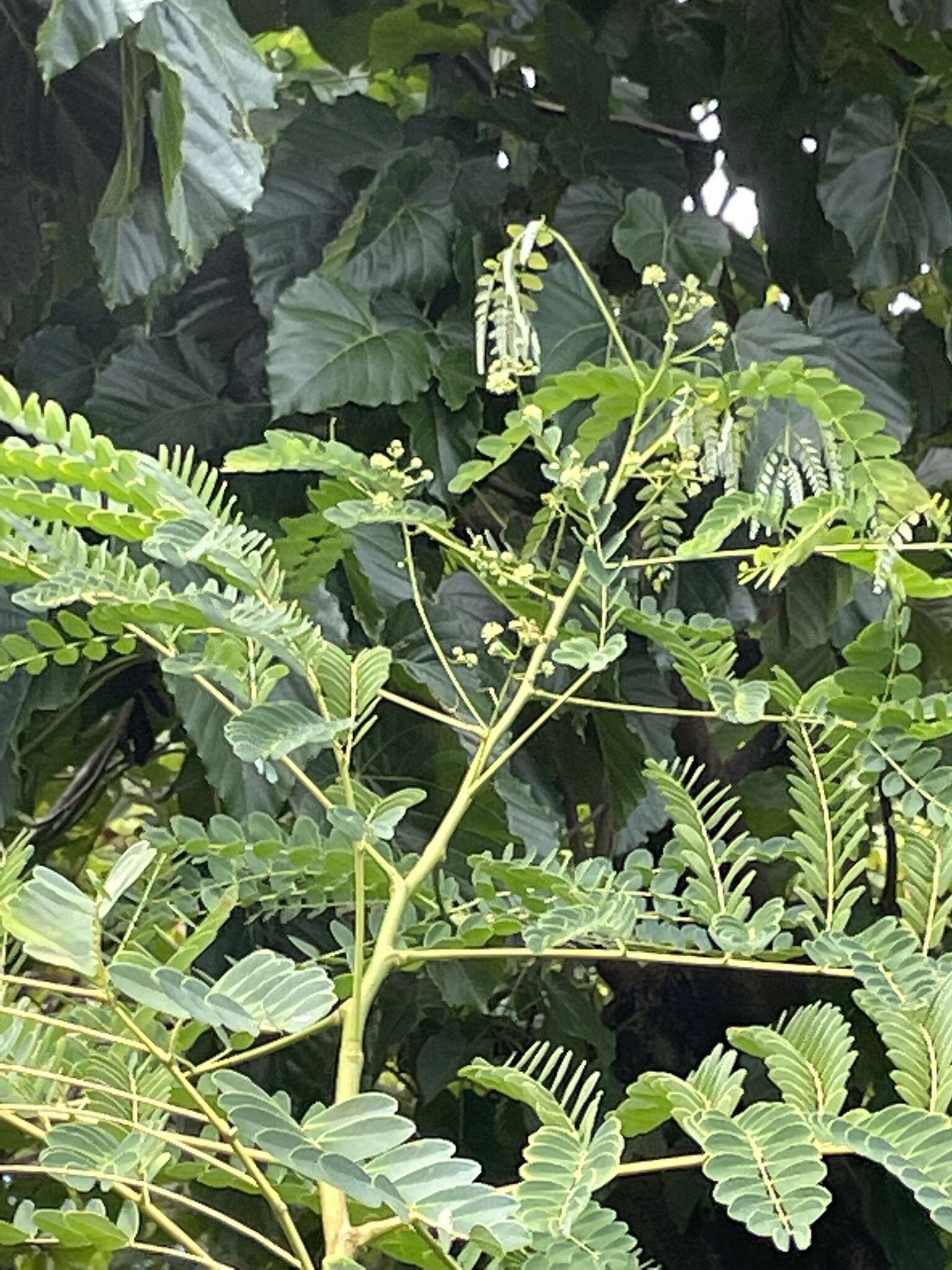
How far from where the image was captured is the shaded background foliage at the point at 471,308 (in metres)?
0.61

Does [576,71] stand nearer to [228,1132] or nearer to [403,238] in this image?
[403,238]

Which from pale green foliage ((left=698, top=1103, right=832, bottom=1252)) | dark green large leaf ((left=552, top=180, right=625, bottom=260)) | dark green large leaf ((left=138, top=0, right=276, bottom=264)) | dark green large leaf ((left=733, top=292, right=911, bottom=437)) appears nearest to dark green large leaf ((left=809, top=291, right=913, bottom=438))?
dark green large leaf ((left=733, top=292, right=911, bottom=437))

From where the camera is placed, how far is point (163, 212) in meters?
0.57

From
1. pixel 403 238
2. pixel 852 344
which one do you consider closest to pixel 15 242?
pixel 403 238

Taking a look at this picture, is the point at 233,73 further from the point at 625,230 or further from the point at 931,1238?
the point at 931,1238

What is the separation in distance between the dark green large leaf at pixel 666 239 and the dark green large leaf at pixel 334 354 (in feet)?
0.42

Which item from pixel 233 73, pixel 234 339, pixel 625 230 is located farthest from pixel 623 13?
pixel 233 73

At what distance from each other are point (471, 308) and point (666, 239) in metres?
0.12

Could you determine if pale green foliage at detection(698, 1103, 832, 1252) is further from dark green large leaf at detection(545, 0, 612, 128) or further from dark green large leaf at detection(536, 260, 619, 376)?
dark green large leaf at detection(545, 0, 612, 128)

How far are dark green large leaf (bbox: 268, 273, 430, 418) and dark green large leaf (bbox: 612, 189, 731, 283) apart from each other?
13 cm

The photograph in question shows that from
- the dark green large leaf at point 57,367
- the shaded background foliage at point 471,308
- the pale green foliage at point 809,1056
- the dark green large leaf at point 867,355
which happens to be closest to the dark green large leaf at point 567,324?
the shaded background foliage at point 471,308

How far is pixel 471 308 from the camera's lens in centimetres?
70

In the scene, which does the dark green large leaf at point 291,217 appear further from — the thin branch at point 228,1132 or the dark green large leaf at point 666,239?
the thin branch at point 228,1132

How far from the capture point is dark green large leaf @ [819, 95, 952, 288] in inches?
27.7
